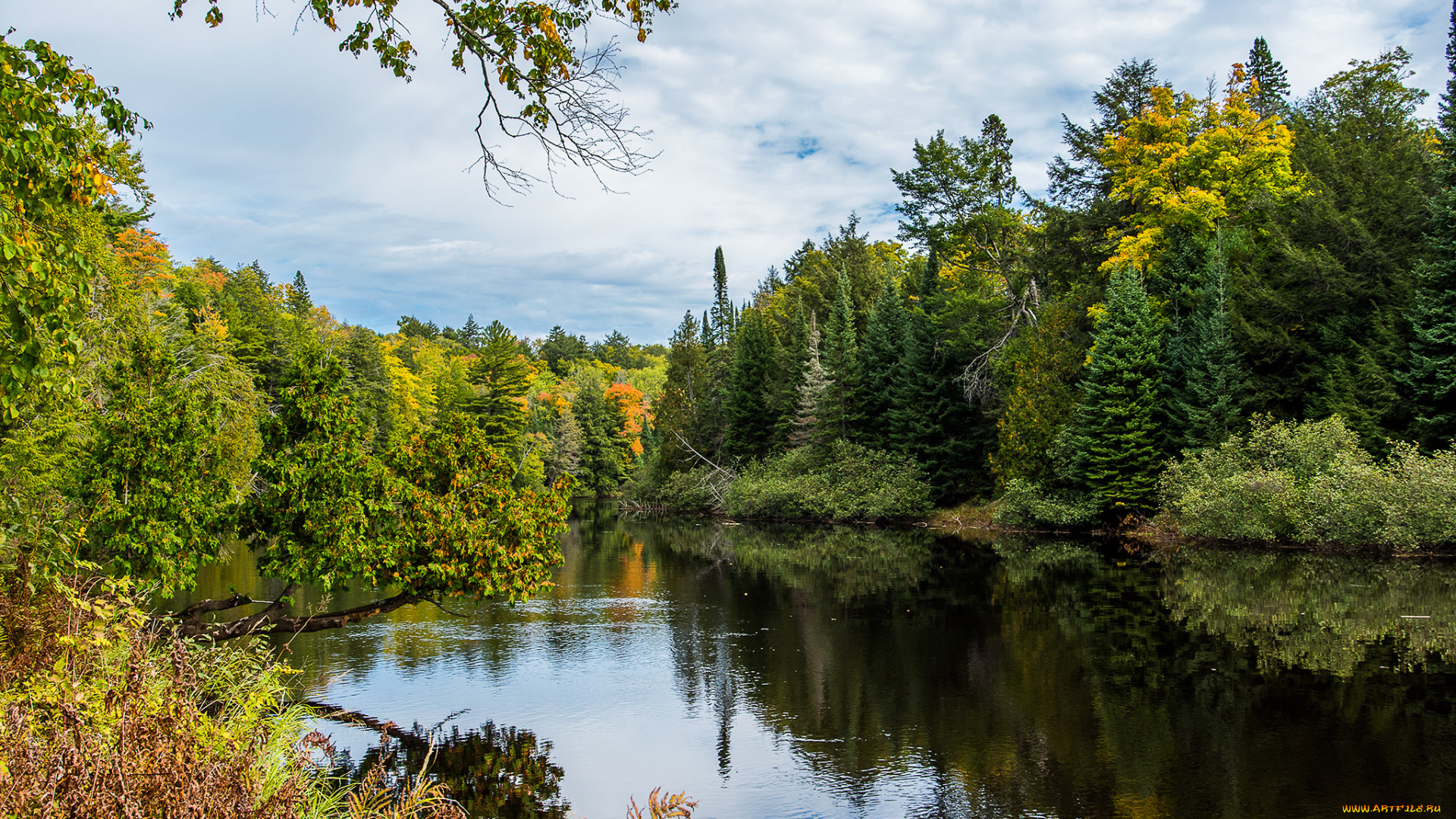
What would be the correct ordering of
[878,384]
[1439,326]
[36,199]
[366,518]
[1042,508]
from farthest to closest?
[878,384], [1042,508], [1439,326], [366,518], [36,199]

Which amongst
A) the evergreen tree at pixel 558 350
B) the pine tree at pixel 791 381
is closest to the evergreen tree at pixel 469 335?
the evergreen tree at pixel 558 350

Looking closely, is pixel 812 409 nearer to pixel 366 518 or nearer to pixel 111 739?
pixel 366 518

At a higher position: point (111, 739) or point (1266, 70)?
point (1266, 70)

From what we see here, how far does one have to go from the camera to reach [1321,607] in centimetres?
1694

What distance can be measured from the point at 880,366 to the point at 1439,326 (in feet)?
82.4

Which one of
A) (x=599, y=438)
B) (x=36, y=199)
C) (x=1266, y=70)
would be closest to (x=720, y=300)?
(x=599, y=438)

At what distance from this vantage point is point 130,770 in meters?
3.94

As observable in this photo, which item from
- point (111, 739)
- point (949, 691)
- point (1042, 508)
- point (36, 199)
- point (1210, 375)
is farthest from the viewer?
point (1042, 508)

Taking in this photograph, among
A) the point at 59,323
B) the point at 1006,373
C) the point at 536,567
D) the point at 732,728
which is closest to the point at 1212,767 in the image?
the point at 732,728

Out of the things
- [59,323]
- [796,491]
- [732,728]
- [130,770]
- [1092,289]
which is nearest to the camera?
[130,770]

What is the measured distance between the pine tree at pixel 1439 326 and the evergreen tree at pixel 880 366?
902 inches

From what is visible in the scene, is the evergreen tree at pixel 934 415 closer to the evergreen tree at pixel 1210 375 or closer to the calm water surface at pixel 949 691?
the evergreen tree at pixel 1210 375

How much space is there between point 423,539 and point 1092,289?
30.9 metres

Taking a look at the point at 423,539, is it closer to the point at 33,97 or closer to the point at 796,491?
the point at 33,97
